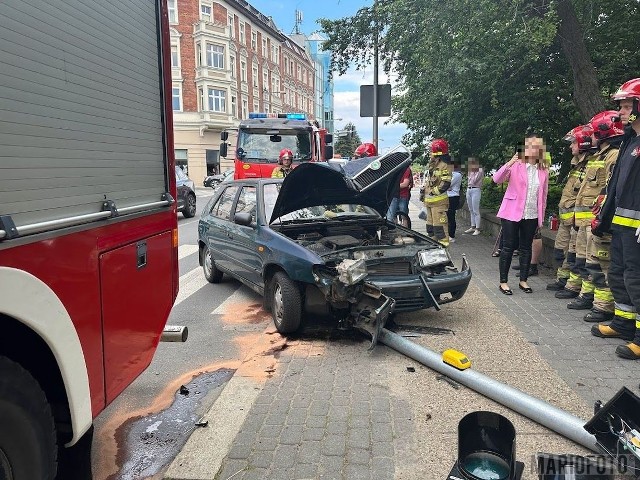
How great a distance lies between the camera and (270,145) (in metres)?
13.2

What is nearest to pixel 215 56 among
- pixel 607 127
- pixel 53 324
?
pixel 607 127

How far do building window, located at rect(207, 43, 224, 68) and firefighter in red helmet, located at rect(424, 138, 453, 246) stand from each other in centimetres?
3955

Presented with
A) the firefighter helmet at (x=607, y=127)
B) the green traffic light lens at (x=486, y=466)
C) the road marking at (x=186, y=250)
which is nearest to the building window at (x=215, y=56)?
the road marking at (x=186, y=250)

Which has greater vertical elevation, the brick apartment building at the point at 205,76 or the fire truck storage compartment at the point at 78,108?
the brick apartment building at the point at 205,76

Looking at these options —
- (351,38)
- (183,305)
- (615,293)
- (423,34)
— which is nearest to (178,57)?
(351,38)

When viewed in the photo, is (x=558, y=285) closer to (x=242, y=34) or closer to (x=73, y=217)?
(x=73, y=217)

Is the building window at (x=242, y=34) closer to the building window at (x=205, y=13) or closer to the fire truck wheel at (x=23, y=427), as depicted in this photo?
the building window at (x=205, y=13)

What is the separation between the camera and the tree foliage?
26.7 ft

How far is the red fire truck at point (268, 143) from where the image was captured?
42.6ft

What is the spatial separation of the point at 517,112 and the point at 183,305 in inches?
279

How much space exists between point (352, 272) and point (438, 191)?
4348mm

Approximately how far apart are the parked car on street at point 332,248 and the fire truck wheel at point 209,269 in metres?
0.61

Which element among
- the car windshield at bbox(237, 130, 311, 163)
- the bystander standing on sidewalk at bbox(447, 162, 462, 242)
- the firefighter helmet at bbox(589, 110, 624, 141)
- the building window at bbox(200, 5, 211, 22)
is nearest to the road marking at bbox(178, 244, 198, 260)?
the car windshield at bbox(237, 130, 311, 163)

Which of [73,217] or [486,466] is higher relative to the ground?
[73,217]
